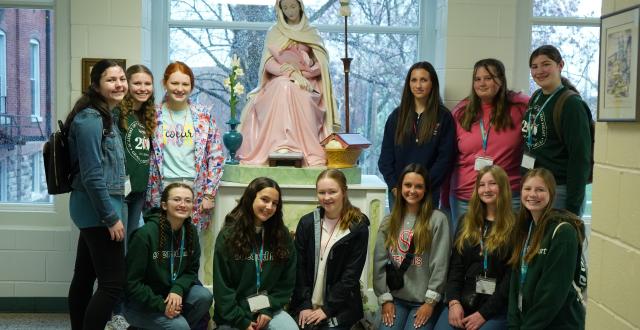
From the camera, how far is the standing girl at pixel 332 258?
128 inches

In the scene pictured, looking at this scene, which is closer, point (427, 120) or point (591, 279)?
point (591, 279)

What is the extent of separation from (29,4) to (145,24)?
65 cm

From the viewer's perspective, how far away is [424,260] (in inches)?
130

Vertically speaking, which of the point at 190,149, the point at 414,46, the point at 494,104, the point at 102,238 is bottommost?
the point at 102,238

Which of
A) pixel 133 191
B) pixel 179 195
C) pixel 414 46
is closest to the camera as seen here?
pixel 179 195

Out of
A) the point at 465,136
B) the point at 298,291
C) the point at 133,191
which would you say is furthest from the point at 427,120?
the point at 133,191

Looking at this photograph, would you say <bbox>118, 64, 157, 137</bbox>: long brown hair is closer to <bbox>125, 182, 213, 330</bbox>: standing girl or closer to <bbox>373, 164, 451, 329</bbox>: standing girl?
<bbox>125, 182, 213, 330</bbox>: standing girl

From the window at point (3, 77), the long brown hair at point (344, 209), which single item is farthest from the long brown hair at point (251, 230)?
the window at point (3, 77)

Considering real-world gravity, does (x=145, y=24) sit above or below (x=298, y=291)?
above

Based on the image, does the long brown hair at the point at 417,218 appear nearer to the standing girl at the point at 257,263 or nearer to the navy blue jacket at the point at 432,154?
the navy blue jacket at the point at 432,154

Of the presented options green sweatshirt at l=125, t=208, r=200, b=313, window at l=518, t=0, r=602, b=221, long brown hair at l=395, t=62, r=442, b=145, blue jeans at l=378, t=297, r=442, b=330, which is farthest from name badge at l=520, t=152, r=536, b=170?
green sweatshirt at l=125, t=208, r=200, b=313

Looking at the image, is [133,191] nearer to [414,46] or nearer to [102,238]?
[102,238]

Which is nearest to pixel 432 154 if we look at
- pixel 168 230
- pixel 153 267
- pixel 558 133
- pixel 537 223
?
pixel 558 133

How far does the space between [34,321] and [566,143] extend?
2.85 m
